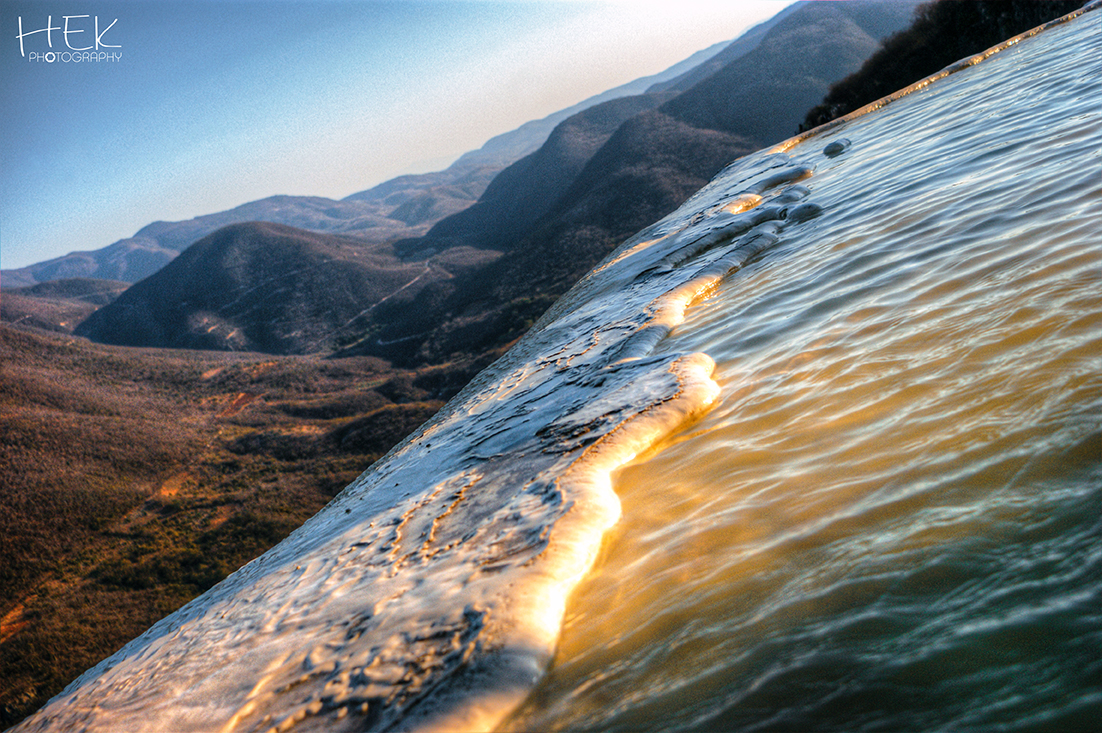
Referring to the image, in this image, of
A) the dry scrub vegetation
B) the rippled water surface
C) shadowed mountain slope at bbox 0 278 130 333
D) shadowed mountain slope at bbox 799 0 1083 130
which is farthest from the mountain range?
the rippled water surface

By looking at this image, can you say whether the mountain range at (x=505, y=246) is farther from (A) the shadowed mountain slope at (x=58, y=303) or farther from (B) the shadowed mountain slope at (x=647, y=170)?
(A) the shadowed mountain slope at (x=58, y=303)

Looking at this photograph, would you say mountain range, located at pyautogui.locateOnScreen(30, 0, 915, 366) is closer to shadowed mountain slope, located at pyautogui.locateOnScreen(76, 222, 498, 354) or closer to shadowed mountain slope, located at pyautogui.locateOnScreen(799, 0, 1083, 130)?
shadowed mountain slope, located at pyautogui.locateOnScreen(76, 222, 498, 354)

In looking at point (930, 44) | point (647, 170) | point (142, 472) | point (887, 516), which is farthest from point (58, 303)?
Result: point (887, 516)

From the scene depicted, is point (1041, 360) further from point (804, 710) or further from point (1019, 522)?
point (804, 710)

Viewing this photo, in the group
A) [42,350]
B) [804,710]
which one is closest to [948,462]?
[804,710]

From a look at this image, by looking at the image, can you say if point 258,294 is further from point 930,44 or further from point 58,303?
point 930,44

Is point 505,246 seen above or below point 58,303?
below
